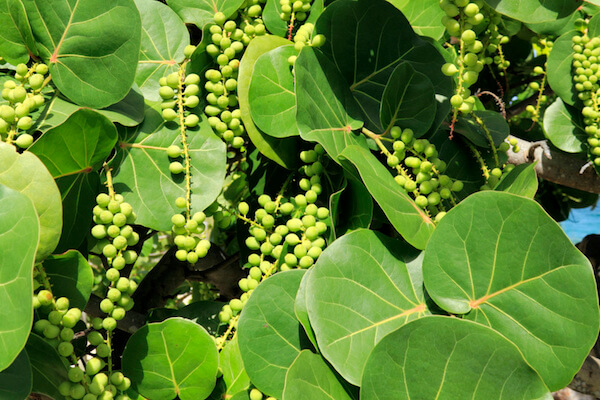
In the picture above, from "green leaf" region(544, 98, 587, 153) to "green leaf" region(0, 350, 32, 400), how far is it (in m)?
1.23

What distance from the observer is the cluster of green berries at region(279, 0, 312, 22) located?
1068mm

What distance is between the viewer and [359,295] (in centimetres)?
84

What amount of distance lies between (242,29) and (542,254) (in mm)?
714

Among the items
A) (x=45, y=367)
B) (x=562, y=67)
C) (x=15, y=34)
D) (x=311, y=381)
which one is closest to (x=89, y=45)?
(x=15, y=34)

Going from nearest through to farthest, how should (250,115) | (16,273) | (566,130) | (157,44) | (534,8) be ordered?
(16,273)
(534,8)
(250,115)
(157,44)
(566,130)

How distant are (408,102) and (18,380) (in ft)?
2.48

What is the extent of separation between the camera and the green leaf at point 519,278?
77 centimetres

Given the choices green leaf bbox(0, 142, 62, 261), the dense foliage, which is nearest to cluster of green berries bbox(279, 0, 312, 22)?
the dense foliage

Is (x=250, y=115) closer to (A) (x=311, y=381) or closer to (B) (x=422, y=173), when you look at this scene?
(B) (x=422, y=173)

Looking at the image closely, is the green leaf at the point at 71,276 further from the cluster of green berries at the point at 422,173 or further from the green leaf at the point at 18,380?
the cluster of green berries at the point at 422,173

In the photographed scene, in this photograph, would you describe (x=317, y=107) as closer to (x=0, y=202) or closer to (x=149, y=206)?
(x=149, y=206)

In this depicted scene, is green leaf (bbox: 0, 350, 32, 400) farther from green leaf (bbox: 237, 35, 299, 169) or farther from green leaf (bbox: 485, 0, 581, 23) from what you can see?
green leaf (bbox: 485, 0, 581, 23)

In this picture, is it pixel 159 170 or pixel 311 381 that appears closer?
pixel 311 381

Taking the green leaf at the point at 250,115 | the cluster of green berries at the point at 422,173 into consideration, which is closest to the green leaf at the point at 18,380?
the green leaf at the point at 250,115
